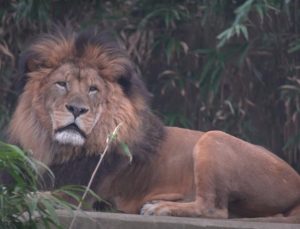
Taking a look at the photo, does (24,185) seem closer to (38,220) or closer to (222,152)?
(38,220)

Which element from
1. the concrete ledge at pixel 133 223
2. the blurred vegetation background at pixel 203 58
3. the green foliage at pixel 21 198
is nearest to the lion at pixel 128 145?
the concrete ledge at pixel 133 223

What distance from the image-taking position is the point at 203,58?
8633mm

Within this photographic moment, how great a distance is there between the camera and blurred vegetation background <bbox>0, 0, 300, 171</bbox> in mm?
8398

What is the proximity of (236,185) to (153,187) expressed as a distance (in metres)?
0.48

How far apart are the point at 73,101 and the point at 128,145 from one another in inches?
14.4

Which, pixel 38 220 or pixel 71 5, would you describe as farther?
pixel 71 5

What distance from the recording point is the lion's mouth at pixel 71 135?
20.5 ft

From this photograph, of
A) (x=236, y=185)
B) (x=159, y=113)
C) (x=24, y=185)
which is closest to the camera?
(x=24, y=185)

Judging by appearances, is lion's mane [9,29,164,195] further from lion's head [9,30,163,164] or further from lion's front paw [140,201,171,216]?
lion's front paw [140,201,171,216]

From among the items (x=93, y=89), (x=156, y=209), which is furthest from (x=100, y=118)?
(x=156, y=209)

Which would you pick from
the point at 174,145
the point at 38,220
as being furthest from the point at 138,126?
the point at 38,220

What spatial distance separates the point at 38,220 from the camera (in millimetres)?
4547

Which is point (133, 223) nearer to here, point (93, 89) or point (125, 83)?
point (93, 89)

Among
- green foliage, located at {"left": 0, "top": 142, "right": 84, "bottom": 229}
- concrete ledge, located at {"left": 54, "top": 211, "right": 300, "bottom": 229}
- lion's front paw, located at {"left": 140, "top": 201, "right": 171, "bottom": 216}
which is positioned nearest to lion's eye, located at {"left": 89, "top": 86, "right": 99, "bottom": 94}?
lion's front paw, located at {"left": 140, "top": 201, "right": 171, "bottom": 216}
